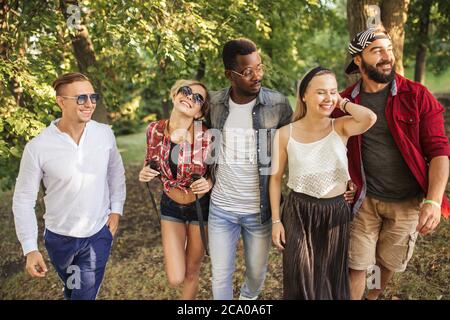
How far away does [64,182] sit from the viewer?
9.87 feet

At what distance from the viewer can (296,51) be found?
1037 centimetres

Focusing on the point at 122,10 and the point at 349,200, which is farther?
the point at 122,10

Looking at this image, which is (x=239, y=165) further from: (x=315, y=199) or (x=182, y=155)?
(x=315, y=199)

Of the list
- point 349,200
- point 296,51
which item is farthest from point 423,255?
point 296,51

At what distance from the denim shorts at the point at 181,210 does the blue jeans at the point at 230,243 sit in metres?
0.10

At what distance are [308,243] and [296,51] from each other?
8233mm

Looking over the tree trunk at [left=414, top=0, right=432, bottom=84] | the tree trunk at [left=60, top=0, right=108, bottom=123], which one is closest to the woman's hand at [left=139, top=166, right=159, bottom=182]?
the tree trunk at [left=60, top=0, right=108, bottom=123]

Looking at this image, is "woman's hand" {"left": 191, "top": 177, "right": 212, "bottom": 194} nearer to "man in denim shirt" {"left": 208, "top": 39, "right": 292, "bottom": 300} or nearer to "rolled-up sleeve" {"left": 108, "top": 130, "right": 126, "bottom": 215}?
"man in denim shirt" {"left": 208, "top": 39, "right": 292, "bottom": 300}

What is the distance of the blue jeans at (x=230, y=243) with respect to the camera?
329 centimetres

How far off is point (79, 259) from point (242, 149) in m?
1.58

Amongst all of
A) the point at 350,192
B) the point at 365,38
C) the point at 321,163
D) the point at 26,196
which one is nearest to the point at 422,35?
the point at 365,38

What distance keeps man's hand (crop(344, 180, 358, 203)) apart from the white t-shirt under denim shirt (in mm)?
701

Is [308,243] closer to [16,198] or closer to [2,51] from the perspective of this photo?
[16,198]

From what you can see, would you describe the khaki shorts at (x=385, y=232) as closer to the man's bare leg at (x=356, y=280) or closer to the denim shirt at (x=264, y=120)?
the man's bare leg at (x=356, y=280)
